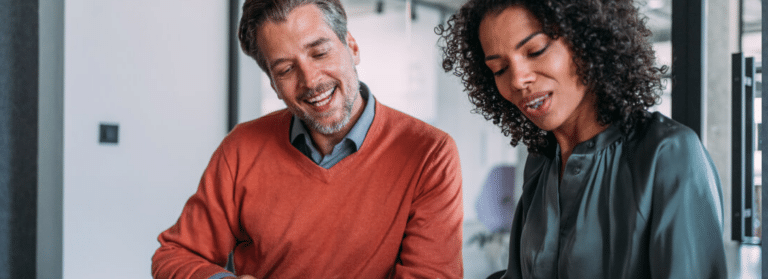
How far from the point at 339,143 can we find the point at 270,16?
0.32 meters

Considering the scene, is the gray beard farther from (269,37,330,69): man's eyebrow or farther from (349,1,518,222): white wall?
(349,1,518,222): white wall

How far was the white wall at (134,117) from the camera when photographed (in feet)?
6.97

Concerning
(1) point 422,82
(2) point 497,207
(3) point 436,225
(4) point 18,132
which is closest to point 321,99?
(3) point 436,225

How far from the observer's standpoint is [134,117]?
2.30m

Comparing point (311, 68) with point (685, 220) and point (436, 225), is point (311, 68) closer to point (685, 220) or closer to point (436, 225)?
point (436, 225)

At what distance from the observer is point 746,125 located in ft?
4.39

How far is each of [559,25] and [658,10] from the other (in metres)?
0.81

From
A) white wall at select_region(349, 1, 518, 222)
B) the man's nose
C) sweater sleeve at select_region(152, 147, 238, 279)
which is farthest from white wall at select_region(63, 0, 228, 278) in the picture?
the man's nose

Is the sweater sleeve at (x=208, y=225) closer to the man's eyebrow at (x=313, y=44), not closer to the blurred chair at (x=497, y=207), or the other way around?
the man's eyebrow at (x=313, y=44)

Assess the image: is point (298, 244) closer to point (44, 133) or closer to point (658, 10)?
point (658, 10)

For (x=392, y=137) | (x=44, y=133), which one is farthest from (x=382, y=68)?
(x=392, y=137)

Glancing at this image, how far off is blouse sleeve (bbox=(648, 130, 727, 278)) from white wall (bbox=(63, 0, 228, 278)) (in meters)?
2.06

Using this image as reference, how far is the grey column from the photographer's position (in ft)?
7.02

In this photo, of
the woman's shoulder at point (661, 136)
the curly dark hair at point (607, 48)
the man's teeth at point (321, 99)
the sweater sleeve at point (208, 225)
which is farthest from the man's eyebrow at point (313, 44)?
the woman's shoulder at point (661, 136)
